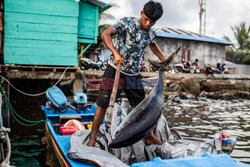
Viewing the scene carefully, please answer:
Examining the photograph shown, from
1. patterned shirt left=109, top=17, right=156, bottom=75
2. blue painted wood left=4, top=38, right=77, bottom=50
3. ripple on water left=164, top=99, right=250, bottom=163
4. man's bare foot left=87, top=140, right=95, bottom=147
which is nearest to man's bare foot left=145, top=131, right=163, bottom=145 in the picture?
man's bare foot left=87, top=140, right=95, bottom=147

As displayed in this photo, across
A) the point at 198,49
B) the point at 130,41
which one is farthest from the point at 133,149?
the point at 198,49

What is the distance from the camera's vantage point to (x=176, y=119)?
30.9ft

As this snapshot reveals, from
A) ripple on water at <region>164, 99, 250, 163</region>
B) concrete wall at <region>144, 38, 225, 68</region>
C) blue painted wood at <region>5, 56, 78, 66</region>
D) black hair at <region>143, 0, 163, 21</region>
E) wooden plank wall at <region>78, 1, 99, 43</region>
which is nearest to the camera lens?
black hair at <region>143, 0, 163, 21</region>

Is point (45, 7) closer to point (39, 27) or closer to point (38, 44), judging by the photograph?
point (39, 27)

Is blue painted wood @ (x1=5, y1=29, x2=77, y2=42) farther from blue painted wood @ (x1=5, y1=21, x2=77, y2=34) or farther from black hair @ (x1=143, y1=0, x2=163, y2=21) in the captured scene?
black hair @ (x1=143, y1=0, x2=163, y2=21)

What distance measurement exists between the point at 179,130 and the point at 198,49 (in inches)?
830

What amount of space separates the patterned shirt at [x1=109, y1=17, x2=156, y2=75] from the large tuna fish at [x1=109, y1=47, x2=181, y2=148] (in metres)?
0.59

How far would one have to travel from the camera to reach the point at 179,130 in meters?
7.68

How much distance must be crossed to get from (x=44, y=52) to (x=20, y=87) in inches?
137

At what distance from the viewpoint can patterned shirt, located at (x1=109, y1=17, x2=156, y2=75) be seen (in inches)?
141

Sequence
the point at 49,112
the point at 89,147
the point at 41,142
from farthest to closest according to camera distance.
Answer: the point at 49,112, the point at 41,142, the point at 89,147

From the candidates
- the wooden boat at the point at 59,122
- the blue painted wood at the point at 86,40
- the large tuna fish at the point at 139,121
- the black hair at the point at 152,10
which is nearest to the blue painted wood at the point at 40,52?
the blue painted wood at the point at 86,40

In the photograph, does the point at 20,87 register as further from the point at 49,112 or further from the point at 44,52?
the point at 49,112

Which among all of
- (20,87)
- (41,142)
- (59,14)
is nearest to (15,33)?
(59,14)
